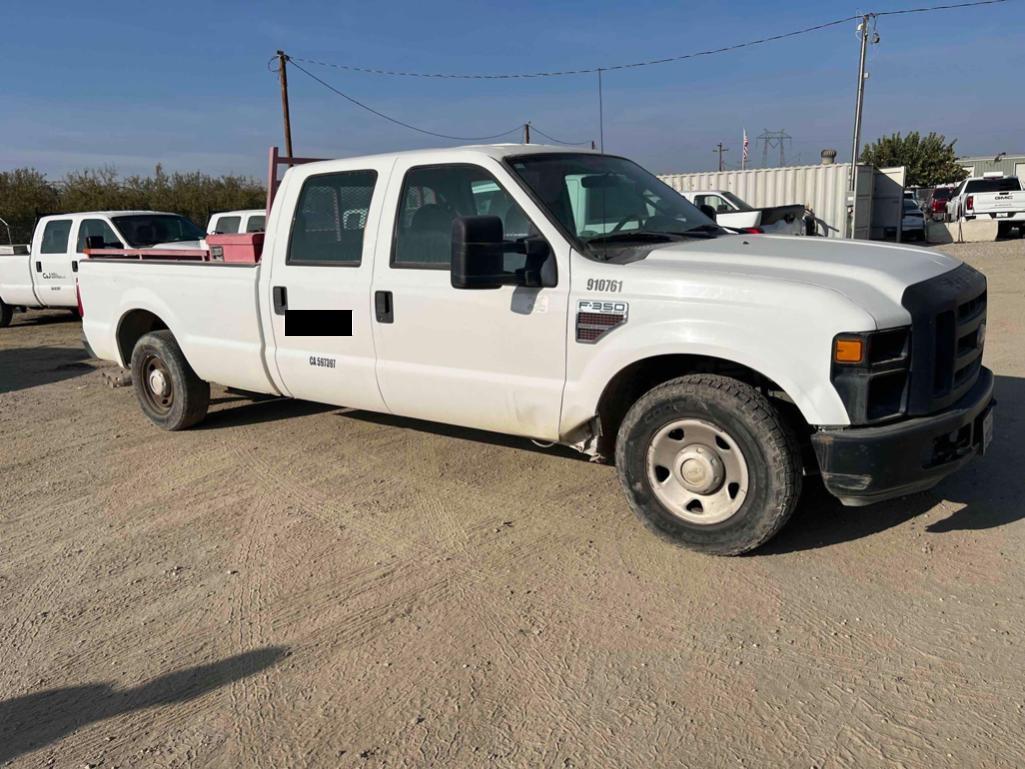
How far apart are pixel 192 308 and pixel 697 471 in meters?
4.03

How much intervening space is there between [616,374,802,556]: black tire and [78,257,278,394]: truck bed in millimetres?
2863

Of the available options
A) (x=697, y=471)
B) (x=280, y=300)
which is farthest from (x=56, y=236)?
(x=697, y=471)

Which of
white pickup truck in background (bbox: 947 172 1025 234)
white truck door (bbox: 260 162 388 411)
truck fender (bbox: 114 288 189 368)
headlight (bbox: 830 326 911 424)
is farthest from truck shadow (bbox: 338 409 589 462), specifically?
white pickup truck in background (bbox: 947 172 1025 234)

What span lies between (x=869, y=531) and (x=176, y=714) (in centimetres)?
323

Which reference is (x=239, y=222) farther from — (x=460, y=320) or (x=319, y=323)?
(x=460, y=320)

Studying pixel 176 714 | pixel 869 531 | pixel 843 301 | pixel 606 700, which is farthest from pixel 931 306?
pixel 176 714

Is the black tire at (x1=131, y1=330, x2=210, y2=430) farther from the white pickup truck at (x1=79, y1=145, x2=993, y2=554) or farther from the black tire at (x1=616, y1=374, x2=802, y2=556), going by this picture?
the black tire at (x1=616, y1=374, x2=802, y2=556)

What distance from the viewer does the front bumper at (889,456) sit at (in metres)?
3.41

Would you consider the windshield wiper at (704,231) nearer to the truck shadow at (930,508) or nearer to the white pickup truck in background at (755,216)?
the truck shadow at (930,508)

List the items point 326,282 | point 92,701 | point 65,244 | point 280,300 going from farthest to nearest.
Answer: point 65,244 < point 280,300 < point 326,282 < point 92,701

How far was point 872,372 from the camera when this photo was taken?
3.37 meters

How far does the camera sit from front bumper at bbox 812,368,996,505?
134 inches

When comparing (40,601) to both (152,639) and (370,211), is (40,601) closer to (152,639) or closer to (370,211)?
(152,639)

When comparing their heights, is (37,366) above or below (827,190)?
below
